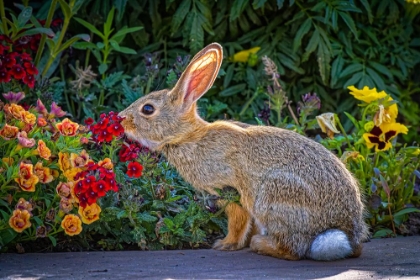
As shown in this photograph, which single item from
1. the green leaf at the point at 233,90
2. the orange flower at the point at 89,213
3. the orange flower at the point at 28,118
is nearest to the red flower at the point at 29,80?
the orange flower at the point at 28,118

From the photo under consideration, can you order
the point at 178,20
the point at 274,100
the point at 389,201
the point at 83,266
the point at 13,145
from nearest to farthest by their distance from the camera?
the point at 83,266 < the point at 13,145 < the point at 389,201 < the point at 274,100 < the point at 178,20

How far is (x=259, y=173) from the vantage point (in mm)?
5859

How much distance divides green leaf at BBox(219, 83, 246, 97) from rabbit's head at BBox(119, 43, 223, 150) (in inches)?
84.5

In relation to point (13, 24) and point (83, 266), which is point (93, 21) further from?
point (83, 266)

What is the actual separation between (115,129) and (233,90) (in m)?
2.69

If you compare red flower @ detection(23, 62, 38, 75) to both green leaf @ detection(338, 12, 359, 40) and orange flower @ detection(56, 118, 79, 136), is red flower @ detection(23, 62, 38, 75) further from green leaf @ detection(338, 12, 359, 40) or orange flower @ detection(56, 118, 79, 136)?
green leaf @ detection(338, 12, 359, 40)

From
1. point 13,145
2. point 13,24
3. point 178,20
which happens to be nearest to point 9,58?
point 13,24

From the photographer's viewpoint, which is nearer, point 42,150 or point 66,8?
point 42,150

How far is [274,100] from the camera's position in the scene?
24.1 ft

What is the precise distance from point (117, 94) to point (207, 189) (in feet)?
8.40

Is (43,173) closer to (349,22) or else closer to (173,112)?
(173,112)

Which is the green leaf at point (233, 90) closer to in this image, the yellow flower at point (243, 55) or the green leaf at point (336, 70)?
the yellow flower at point (243, 55)

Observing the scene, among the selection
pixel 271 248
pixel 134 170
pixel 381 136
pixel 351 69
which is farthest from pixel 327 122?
pixel 134 170

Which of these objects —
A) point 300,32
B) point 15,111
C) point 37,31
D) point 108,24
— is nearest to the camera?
point 15,111
